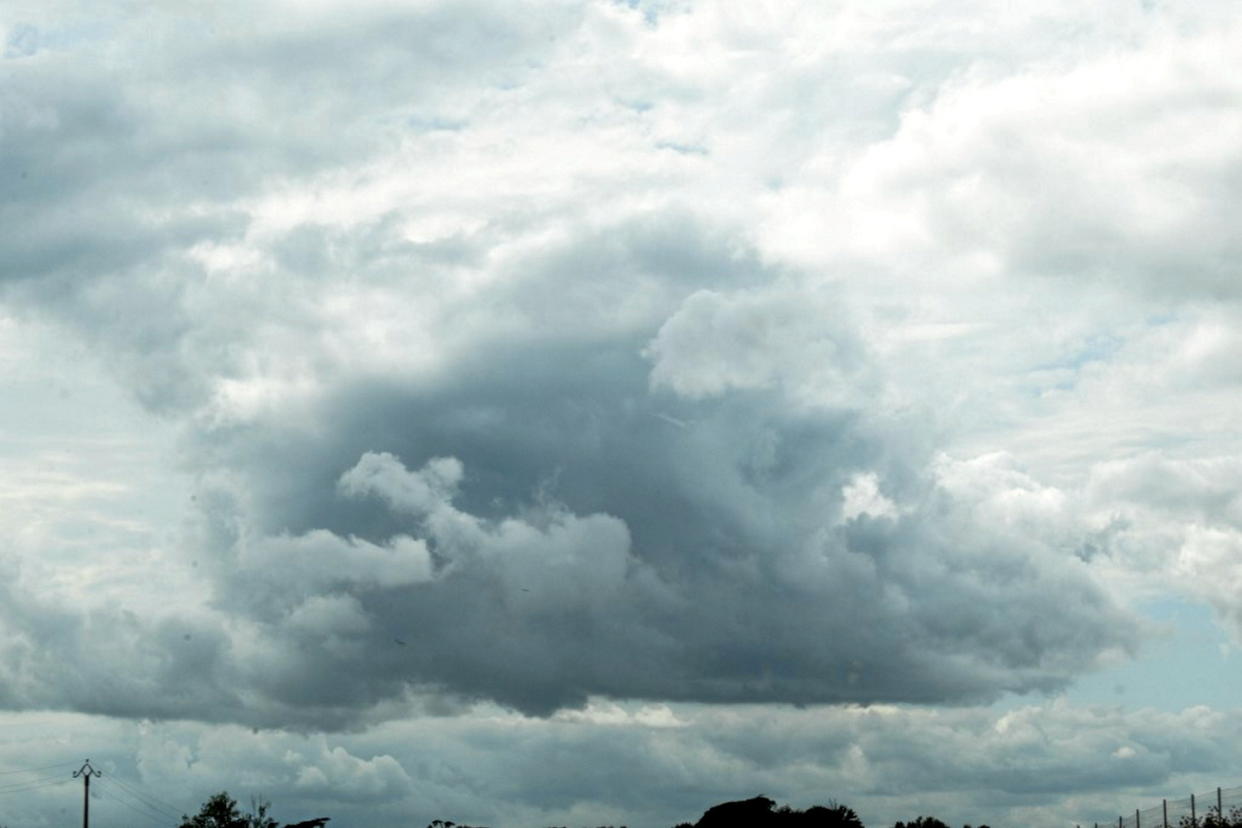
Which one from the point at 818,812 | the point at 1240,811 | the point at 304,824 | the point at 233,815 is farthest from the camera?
the point at 233,815

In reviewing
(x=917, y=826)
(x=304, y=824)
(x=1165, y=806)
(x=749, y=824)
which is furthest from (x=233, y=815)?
(x=1165, y=806)

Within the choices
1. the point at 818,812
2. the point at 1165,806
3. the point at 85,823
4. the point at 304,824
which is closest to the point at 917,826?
the point at 818,812

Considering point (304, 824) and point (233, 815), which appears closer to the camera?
point (304, 824)

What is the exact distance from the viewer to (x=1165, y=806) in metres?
90.6

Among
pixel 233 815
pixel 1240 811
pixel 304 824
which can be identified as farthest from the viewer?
pixel 233 815

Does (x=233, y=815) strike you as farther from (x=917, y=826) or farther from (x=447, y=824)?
(x=917, y=826)

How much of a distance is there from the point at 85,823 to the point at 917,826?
82010 mm

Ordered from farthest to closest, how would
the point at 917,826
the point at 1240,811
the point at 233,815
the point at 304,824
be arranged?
the point at 233,815, the point at 304,824, the point at 917,826, the point at 1240,811

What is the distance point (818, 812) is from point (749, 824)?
10446 mm

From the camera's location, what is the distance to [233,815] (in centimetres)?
17912

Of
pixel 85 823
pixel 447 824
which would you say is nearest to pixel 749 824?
pixel 447 824

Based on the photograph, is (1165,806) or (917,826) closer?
(1165,806)

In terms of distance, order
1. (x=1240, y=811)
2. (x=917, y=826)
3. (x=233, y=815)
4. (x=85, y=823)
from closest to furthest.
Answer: (x=1240, y=811)
(x=917, y=826)
(x=85, y=823)
(x=233, y=815)

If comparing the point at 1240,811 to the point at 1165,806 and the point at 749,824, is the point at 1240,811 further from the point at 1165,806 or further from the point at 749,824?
the point at 749,824
